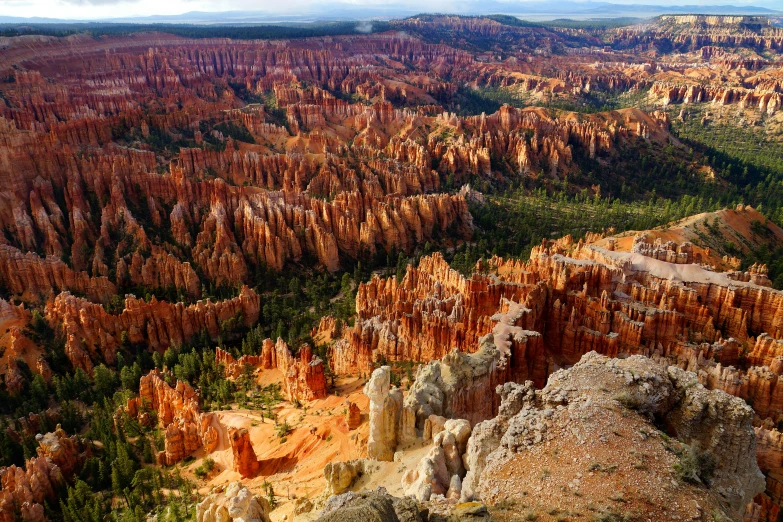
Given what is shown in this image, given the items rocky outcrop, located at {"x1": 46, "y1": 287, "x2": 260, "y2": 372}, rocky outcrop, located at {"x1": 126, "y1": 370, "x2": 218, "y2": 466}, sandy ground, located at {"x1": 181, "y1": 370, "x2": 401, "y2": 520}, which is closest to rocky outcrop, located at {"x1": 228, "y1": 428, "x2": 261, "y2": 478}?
sandy ground, located at {"x1": 181, "y1": 370, "x2": 401, "y2": 520}

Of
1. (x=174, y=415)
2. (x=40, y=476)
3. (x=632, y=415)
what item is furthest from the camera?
(x=174, y=415)

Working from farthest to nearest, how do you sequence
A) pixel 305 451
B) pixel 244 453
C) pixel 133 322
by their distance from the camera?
pixel 133 322
pixel 305 451
pixel 244 453

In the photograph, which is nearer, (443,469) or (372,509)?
(372,509)

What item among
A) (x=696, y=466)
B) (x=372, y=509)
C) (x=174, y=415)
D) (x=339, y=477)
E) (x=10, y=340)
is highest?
(x=372, y=509)

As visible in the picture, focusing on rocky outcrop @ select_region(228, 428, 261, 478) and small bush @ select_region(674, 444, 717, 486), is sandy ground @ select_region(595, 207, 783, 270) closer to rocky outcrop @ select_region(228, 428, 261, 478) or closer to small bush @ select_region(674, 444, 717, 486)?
small bush @ select_region(674, 444, 717, 486)

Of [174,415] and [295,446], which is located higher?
[295,446]

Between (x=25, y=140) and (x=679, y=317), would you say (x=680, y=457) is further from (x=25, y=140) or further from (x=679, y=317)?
(x=25, y=140)

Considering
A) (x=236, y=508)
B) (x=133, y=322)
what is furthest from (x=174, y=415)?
(x=236, y=508)

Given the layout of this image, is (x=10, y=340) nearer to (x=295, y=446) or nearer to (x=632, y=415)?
(x=295, y=446)
